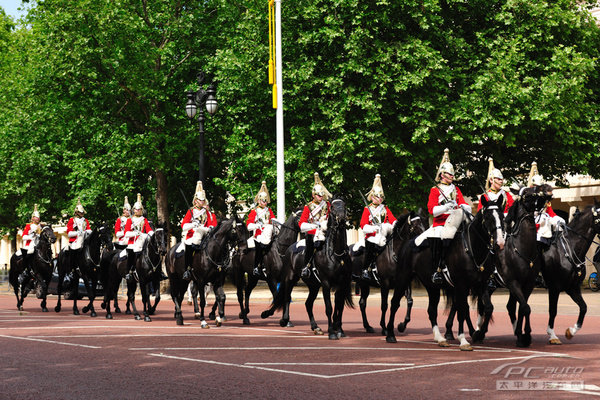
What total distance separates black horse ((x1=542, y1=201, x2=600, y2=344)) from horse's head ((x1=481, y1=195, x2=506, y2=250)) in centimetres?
236

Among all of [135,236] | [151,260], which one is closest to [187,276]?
[151,260]

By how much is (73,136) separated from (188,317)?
60.8ft

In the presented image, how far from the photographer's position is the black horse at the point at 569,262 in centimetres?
1429

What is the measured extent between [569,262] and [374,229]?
3832 mm

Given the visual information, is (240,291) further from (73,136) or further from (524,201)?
(73,136)

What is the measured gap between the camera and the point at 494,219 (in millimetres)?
12375

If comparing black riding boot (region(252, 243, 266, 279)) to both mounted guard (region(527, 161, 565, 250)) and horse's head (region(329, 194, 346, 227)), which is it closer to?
horse's head (region(329, 194, 346, 227))

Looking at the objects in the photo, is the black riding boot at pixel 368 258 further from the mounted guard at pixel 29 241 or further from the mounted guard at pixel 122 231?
the mounted guard at pixel 29 241

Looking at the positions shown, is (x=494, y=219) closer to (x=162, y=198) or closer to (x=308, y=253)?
(x=308, y=253)

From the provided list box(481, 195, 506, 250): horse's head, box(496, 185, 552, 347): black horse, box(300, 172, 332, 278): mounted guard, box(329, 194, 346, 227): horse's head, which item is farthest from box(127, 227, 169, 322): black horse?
box(481, 195, 506, 250): horse's head

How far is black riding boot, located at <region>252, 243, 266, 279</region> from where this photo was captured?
19.3 meters

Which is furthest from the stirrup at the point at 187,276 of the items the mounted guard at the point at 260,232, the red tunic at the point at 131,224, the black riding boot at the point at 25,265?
the black riding boot at the point at 25,265

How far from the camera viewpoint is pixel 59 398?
27.3 ft

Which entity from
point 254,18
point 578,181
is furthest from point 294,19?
point 578,181
